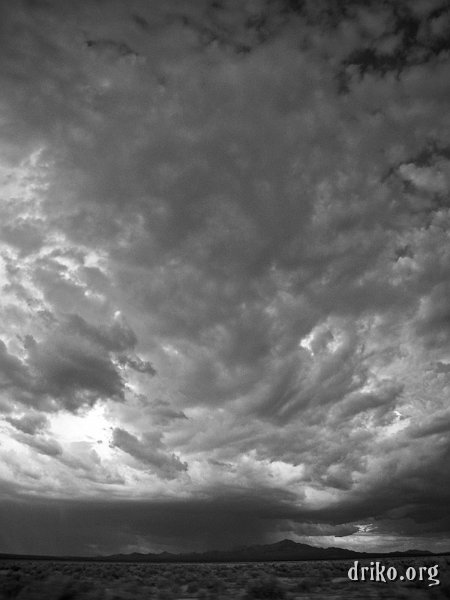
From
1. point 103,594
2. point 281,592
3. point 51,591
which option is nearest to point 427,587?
point 281,592

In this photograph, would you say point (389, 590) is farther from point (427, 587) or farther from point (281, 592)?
point (281, 592)

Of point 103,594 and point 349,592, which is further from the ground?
point 103,594

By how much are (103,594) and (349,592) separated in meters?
13.6

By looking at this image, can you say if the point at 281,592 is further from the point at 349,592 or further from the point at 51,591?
the point at 51,591

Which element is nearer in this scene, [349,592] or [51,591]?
[51,591]

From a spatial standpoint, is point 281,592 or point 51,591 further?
point 281,592

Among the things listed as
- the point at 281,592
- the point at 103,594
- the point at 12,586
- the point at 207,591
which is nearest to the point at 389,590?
the point at 281,592

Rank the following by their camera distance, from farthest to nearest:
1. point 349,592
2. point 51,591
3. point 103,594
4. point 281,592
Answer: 1. point 349,592
2. point 281,592
3. point 103,594
4. point 51,591

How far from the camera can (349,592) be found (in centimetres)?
2045

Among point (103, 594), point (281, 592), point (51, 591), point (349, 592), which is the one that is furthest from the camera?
point (349, 592)

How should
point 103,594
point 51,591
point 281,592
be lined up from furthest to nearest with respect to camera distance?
1. point 281,592
2. point 103,594
3. point 51,591

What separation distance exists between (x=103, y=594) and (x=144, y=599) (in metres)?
2.01

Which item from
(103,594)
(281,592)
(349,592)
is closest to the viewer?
(103,594)

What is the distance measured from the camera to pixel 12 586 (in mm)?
15445
